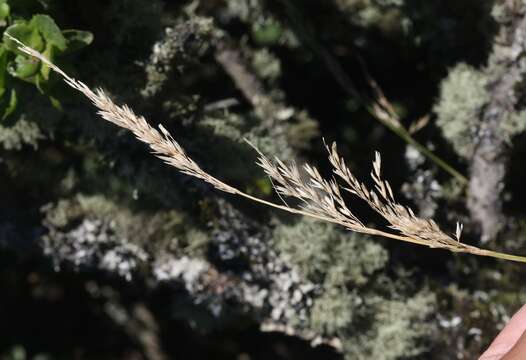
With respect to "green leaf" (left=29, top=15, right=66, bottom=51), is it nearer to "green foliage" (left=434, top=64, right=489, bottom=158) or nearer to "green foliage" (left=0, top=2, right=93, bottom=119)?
"green foliage" (left=0, top=2, right=93, bottom=119)

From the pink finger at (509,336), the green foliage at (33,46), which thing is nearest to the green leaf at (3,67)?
the green foliage at (33,46)

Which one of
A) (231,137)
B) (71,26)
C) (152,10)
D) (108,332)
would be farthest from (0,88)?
(108,332)

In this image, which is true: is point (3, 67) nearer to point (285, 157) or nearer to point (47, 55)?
point (47, 55)

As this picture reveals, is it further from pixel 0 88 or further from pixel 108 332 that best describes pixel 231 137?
pixel 108 332

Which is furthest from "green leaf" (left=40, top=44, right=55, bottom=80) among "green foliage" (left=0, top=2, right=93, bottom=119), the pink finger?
the pink finger

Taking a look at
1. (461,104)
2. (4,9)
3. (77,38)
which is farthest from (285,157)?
(4,9)

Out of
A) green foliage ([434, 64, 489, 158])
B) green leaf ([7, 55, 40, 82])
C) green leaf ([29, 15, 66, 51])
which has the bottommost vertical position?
green leaf ([7, 55, 40, 82])

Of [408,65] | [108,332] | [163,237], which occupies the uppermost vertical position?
[408,65]

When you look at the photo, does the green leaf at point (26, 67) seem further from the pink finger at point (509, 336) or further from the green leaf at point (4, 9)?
the pink finger at point (509, 336)
